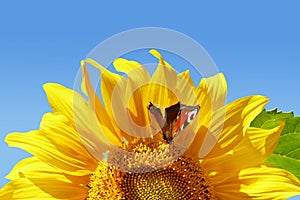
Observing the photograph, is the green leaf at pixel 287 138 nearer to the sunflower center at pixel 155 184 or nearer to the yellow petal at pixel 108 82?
the sunflower center at pixel 155 184

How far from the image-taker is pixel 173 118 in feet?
9.89

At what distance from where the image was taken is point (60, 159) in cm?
342

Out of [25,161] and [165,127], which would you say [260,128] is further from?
[25,161]

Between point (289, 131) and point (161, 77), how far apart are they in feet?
2.64

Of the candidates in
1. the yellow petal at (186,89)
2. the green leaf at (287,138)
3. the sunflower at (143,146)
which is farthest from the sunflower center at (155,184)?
the green leaf at (287,138)

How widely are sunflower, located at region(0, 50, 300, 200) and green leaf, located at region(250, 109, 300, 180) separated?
19 cm

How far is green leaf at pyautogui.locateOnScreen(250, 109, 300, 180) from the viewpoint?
3527 mm

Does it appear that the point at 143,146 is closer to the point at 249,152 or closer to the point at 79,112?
the point at 79,112

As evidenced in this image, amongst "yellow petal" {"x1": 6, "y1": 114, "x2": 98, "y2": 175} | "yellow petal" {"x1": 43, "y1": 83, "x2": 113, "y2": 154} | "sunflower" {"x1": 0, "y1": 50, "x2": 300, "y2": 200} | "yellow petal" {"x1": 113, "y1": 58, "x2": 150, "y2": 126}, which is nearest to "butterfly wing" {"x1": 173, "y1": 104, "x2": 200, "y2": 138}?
"sunflower" {"x1": 0, "y1": 50, "x2": 300, "y2": 200}

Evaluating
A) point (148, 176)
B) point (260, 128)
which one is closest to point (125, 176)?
point (148, 176)

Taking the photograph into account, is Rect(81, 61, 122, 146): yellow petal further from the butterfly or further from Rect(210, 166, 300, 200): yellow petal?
Rect(210, 166, 300, 200): yellow petal

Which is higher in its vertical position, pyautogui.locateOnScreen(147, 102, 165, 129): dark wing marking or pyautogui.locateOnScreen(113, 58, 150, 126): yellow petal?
pyautogui.locateOnScreen(113, 58, 150, 126): yellow petal

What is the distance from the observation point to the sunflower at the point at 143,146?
10.8 ft

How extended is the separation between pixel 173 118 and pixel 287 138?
0.87 meters
